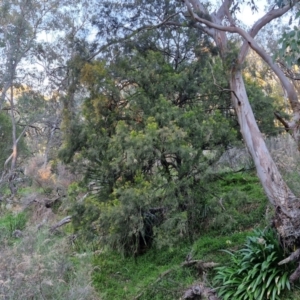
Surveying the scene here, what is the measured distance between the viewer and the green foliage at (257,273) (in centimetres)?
530

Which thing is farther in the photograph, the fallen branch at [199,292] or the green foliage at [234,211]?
the green foliage at [234,211]

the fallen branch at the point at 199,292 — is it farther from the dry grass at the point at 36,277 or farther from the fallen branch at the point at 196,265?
the dry grass at the point at 36,277

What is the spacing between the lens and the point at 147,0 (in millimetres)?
8148

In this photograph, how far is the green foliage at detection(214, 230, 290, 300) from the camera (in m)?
5.30

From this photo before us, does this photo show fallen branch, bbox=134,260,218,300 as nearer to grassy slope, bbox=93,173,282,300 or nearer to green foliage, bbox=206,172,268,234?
grassy slope, bbox=93,173,282,300

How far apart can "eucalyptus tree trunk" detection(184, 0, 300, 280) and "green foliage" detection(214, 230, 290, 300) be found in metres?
0.28

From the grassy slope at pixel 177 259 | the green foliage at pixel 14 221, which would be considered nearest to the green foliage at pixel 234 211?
the grassy slope at pixel 177 259

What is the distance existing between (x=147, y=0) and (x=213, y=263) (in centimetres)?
565

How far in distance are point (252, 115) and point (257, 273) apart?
10.7ft

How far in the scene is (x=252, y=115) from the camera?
24.7ft

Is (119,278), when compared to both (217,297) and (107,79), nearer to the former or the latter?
(217,297)

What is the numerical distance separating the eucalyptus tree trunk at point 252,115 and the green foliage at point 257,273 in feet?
0.91

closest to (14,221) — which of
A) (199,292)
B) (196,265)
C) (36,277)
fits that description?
(196,265)

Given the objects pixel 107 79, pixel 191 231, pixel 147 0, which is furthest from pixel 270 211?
pixel 147 0
